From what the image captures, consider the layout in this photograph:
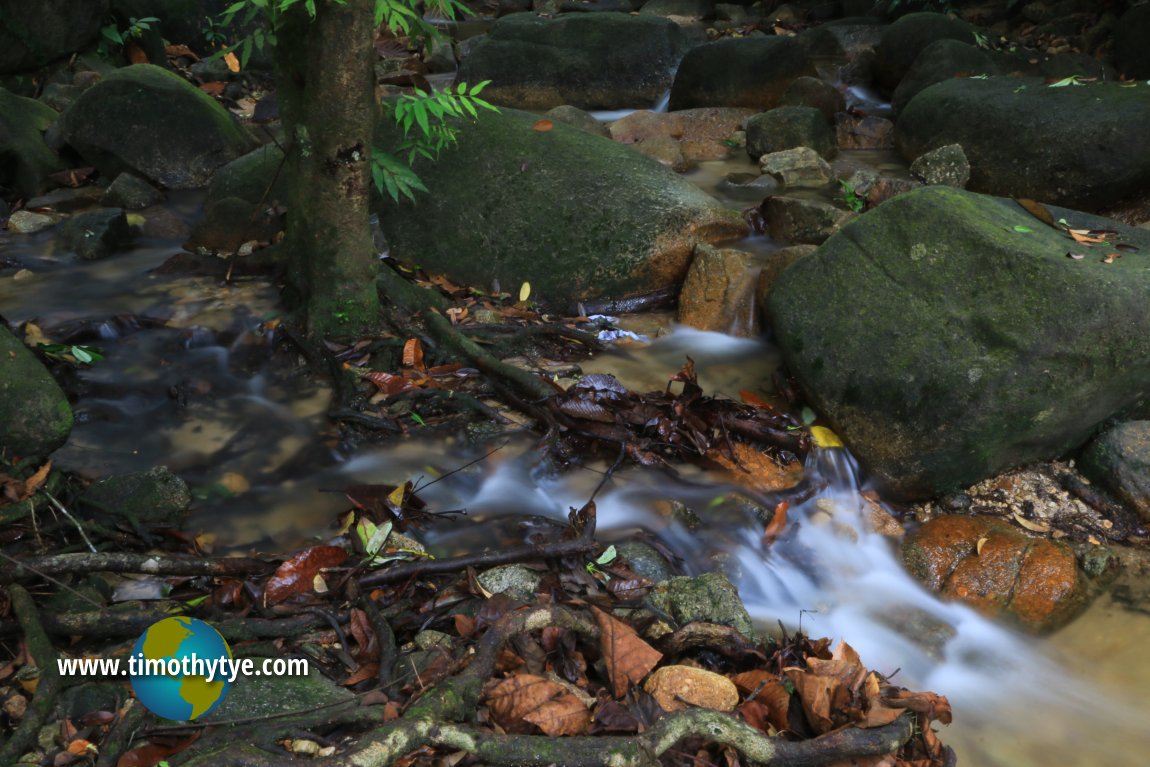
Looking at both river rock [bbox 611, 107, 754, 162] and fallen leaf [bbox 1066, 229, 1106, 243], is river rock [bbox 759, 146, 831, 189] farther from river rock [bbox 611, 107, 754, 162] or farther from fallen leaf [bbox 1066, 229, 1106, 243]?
fallen leaf [bbox 1066, 229, 1106, 243]

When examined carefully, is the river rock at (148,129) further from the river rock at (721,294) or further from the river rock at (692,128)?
the river rock at (721,294)

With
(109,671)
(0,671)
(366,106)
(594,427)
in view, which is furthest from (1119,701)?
(366,106)

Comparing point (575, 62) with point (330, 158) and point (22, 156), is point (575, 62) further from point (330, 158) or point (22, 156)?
point (330, 158)

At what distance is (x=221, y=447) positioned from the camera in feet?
14.5

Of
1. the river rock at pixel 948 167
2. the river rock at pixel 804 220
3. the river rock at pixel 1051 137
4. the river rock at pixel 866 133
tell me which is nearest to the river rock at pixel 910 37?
the river rock at pixel 866 133

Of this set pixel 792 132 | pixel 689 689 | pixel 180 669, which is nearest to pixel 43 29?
pixel 792 132

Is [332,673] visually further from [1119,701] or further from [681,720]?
[1119,701]

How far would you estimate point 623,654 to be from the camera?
9.89 ft

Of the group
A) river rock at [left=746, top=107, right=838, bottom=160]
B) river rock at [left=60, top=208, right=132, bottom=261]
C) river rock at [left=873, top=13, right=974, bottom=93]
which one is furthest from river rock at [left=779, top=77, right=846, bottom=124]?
river rock at [left=60, top=208, right=132, bottom=261]

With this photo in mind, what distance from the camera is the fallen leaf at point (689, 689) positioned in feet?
9.47

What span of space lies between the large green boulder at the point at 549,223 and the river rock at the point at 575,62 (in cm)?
521

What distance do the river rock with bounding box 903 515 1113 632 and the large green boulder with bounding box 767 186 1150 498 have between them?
330mm

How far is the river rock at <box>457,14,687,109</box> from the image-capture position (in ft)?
37.3

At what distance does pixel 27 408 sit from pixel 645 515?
2763mm
